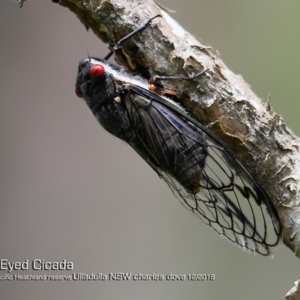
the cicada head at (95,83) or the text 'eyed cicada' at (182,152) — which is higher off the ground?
the cicada head at (95,83)

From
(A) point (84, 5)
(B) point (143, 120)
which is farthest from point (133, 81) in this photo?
(A) point (84, 5)

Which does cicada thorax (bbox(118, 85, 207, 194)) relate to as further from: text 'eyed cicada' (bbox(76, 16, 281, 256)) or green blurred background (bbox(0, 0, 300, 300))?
green blurred background (bbox(0, 0, 300, 300))

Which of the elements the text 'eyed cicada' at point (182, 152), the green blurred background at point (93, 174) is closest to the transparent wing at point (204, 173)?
the text 'eyed cicada' at point (182, 152)

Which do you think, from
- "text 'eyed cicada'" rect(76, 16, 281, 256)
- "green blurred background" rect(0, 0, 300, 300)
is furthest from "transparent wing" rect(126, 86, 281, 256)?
"green blurred background" rect(0, 0, 300, 300)

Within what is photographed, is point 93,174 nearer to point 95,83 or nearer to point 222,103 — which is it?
point 95,83

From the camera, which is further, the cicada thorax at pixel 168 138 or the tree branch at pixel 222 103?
the cicada thorax at pixel 168 138

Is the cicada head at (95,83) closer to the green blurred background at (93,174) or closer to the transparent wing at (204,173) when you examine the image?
the transparent wing at (204,173)
